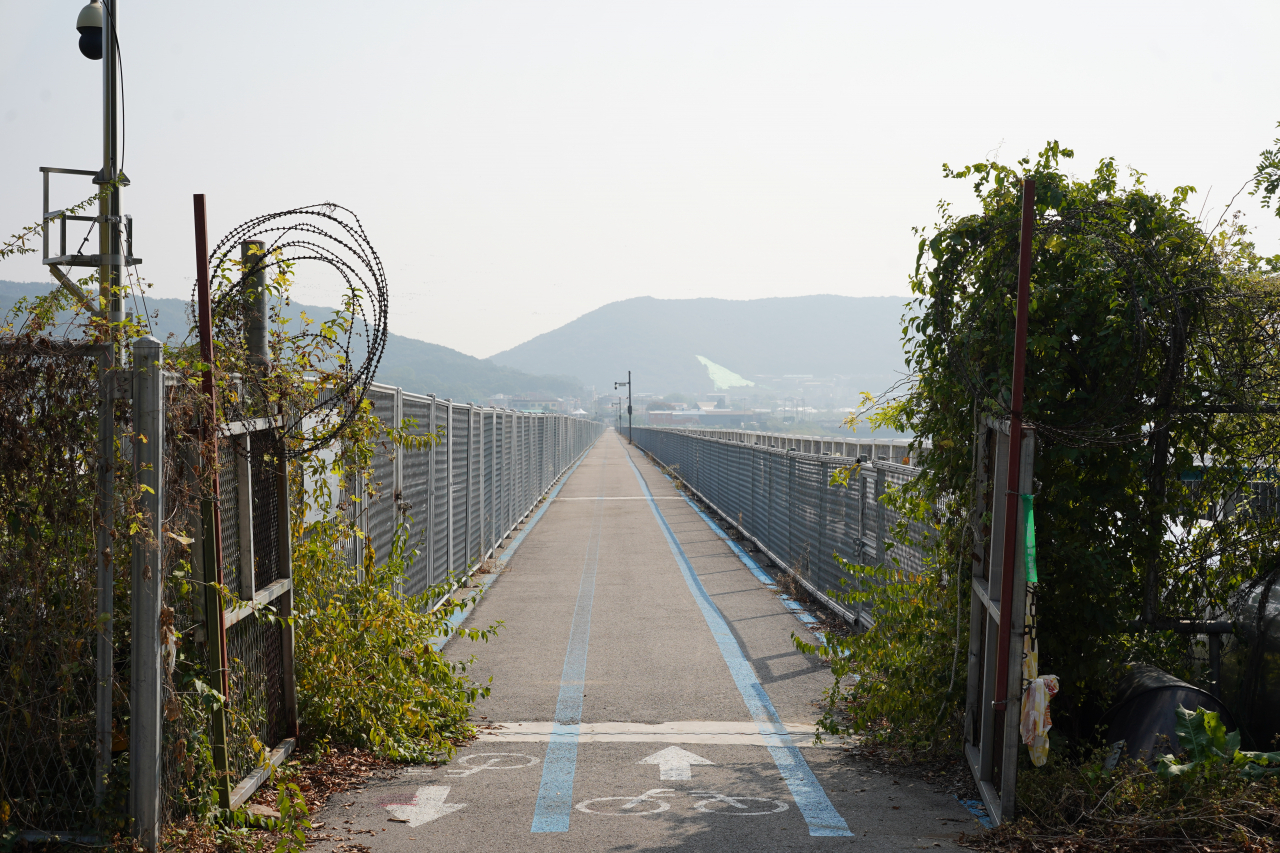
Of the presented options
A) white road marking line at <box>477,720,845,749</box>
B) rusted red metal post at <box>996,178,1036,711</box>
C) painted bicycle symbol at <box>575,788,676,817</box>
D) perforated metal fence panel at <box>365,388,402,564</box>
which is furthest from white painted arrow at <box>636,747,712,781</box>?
perforated metal fence panel at <box>365,388,402,564</box>

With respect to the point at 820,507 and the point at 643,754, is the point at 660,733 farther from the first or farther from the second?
the point at 820,507

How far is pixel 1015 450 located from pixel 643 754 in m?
2.96

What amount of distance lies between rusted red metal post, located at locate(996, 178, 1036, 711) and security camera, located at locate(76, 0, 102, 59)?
7.83 m

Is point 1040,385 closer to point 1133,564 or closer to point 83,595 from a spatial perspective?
point 1133,564

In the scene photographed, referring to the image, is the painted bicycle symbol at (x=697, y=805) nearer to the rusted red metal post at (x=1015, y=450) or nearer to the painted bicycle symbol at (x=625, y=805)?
the painted bicycle symbol at (x=625, y=805)

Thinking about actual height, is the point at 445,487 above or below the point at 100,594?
below

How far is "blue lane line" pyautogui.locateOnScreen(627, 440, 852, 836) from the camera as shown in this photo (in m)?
4.92

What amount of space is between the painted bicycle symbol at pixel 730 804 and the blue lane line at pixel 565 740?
2.30 ft

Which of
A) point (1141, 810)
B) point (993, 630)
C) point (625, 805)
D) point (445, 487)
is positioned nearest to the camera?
point (1141, 810)

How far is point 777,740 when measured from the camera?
20.8 ft

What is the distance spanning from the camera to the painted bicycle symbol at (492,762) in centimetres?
566

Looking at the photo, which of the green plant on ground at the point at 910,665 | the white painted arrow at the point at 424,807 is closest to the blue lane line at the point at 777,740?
the green plant on ground at the point at 910,665

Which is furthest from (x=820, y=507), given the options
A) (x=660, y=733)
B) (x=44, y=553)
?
(x=44, y=553)

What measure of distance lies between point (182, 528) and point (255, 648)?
1145 millimetres
